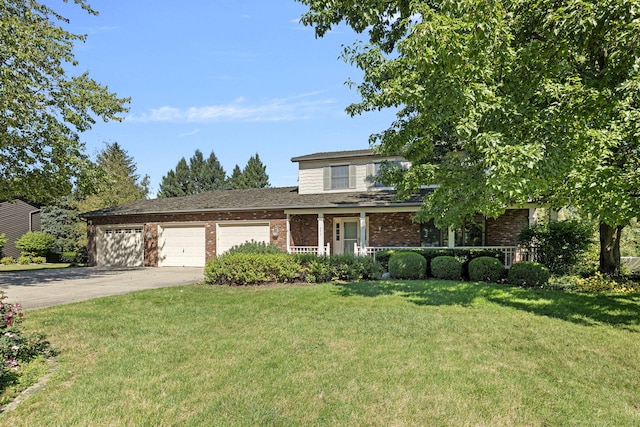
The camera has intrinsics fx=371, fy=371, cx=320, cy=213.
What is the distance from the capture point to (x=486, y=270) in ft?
36.1

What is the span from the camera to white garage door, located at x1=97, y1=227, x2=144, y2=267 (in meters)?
19.2

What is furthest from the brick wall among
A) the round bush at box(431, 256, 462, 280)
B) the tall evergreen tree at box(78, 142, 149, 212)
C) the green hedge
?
the tall evergreen tree at box(78, 142, 149, 212)

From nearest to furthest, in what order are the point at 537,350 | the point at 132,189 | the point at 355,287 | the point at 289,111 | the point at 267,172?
the point at 537,350, the point at 355,287, the point at 289,111, the point at 132,189, the point at 267,172

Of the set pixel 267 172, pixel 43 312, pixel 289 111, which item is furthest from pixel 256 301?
pixel 267 172

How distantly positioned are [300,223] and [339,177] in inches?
115

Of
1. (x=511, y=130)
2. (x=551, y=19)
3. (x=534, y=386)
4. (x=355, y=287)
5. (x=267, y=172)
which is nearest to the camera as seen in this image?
(x=534, y=386)

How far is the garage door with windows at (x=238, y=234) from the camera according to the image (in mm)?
17328

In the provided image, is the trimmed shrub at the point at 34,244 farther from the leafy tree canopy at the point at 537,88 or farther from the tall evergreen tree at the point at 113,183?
the leafy tree canopy at the point at 537,88

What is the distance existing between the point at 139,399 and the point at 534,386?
13.0 ft

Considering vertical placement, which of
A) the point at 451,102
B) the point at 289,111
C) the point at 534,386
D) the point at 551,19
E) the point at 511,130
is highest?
the point at 289,111

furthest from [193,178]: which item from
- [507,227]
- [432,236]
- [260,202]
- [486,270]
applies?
[486,270]

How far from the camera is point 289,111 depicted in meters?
15.1

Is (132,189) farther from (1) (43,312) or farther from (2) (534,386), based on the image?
(2) (534,386)

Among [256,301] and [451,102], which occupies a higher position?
[451,102]
